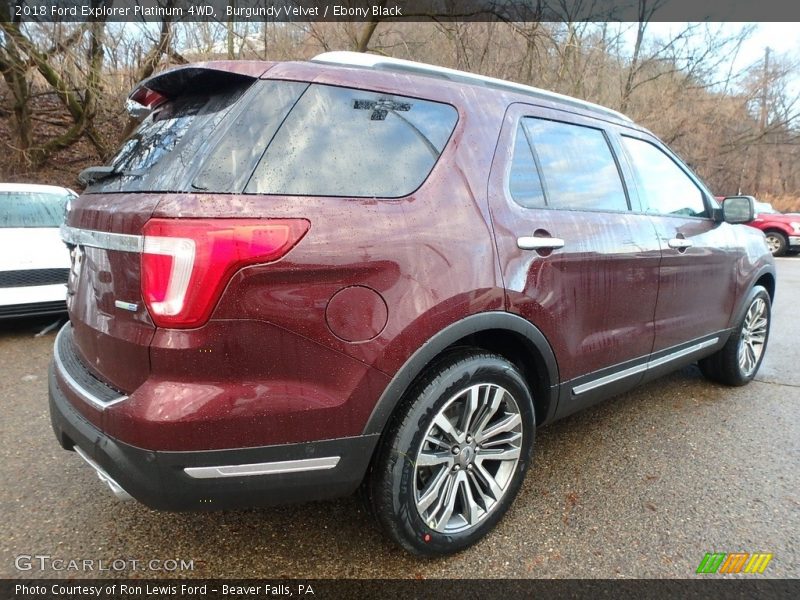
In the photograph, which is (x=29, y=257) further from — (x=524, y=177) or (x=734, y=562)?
(x=734, y=562)

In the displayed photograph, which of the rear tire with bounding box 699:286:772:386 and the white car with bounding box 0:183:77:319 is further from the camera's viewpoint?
the white car with bounding box 0:183:77:319

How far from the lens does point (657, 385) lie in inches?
163

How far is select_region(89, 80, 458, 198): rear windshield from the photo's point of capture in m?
1.69

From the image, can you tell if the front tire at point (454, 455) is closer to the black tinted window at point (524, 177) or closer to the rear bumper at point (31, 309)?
the black tinted window at point (524, 177)

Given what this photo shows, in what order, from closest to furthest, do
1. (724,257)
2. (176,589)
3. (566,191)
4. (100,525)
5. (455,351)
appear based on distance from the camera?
(176,589), (455,351), (100,525), (566,191), (724,257)

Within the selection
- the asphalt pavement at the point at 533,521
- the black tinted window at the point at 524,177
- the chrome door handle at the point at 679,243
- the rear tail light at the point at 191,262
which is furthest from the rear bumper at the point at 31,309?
the chrome door handle at the point at 679,243

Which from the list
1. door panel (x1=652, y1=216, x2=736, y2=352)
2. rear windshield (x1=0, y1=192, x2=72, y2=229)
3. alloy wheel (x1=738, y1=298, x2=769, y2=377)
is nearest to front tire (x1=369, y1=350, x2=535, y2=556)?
door panel (x1=652, y1=216, x2=736, y2=352)

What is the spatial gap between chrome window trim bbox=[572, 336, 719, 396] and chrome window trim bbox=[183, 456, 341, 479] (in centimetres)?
134

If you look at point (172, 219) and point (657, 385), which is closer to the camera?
point (172, 219)

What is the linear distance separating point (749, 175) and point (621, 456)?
4035cm

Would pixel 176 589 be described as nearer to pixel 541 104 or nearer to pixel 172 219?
pixel 172 219

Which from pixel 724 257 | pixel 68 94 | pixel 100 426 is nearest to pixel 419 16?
pixel 68 94

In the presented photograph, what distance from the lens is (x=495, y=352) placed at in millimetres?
2373

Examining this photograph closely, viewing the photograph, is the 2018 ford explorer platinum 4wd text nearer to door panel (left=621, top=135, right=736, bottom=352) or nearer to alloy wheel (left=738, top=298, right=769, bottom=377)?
door panel (left=621, top=135, right=736, bottom=352)
